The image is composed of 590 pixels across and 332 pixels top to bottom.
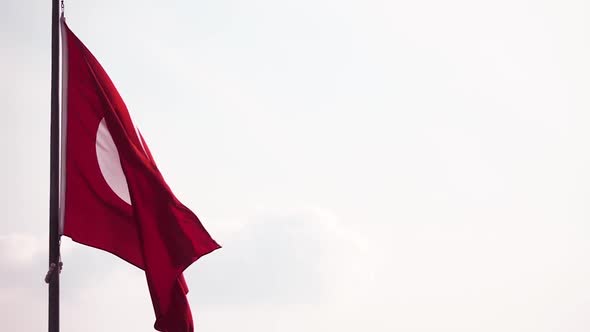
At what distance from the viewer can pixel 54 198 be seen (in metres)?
17.5

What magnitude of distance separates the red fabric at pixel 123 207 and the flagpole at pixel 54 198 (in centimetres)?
48

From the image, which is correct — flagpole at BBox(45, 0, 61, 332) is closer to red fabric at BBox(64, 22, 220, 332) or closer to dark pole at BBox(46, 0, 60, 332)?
dark pole at BBox(46, 0, 60, 332)

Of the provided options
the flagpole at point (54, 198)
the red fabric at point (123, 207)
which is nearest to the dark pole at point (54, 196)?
the flagpole at point (54, 198)

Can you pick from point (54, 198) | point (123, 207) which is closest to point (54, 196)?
point (54, 198)

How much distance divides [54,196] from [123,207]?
5.88ft

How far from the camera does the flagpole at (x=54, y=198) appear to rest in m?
17.0

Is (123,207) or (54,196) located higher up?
(123,207)

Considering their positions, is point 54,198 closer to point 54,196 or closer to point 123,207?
point 54,196

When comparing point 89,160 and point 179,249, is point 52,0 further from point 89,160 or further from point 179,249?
point 179,249

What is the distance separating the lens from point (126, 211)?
19.0 m

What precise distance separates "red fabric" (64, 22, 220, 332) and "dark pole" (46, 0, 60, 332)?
1.57ft

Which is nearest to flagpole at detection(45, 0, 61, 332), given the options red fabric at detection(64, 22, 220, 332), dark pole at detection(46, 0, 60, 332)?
dark pole at detection(46, 0, 60, 332)

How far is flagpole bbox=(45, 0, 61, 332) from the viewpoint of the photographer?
671 inches

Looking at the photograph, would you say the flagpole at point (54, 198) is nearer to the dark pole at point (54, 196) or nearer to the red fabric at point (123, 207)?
the dark pole at point (54, 196)
